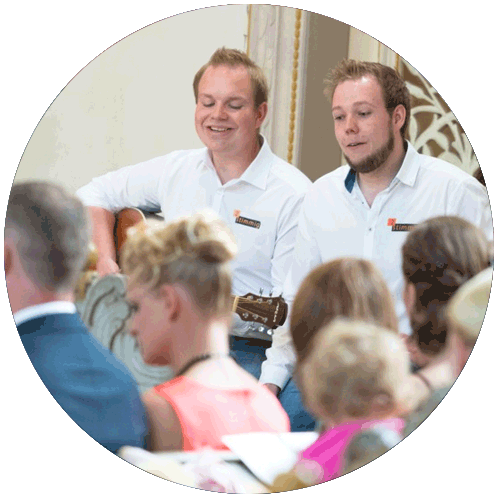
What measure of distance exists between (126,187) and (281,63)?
2.16 ft

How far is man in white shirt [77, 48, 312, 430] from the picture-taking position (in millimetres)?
2770

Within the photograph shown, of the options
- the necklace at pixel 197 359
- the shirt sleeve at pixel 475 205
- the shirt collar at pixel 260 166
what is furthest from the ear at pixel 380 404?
the shirt collar at pixel 260 166

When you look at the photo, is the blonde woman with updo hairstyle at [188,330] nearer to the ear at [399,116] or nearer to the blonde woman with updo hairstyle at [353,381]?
the blonde woman with updo hairstyle at [353,381]

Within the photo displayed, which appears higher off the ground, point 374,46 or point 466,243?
point 374,46

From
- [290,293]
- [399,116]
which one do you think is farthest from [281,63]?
[290,293]

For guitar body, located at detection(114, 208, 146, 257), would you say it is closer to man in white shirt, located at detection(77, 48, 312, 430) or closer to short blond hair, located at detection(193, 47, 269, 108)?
man in white shirt, located at detection(77, 48, 312, 430)

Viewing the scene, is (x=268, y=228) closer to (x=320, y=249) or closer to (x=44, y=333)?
(x=320, y=249)

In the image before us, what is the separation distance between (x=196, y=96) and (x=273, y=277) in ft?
2.12

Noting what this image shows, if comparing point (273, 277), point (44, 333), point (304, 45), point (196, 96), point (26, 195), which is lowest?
point (44, 333)

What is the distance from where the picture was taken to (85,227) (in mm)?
2816

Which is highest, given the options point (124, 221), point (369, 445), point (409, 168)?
point (409, 168)

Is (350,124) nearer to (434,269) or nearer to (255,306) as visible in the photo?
(434,269)

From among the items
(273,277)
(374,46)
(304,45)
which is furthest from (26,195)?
(374,46)

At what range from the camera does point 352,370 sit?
8.82ft
